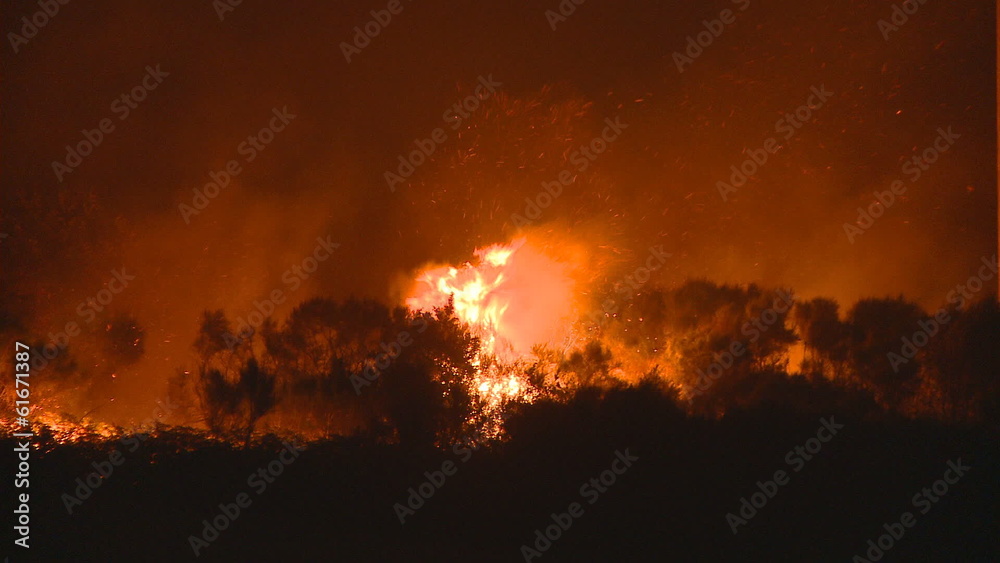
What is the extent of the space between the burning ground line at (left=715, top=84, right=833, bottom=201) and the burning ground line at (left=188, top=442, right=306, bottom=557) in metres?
13.5

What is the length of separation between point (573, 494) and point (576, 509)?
0.21m

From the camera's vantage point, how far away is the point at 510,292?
54.3ft

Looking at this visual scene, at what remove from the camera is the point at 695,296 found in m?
13.5

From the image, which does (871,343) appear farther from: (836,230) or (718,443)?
(836,230)

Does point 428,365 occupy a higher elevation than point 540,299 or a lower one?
lower

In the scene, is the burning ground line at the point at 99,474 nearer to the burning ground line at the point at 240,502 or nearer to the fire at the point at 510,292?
the burning ground line at the point at 240,502

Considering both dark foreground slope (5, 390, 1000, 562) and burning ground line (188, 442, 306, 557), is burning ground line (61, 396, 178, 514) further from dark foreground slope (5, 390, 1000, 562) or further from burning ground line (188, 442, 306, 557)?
burning ground line (188, 442, 306, 557)

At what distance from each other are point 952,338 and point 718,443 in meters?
5.18

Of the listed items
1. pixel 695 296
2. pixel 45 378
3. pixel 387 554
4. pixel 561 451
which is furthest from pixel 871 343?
pixel 45 378

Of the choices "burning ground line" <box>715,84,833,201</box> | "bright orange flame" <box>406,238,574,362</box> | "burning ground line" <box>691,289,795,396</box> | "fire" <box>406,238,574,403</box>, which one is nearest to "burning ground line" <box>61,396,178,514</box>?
"fire" <box>406,238,574,403</box>

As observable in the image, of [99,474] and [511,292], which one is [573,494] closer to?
[99,474]

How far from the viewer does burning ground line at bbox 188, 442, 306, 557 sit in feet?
25.0

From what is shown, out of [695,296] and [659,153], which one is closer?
[695,296]

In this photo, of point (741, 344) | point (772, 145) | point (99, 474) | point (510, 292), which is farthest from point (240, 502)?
point (772, 145)
